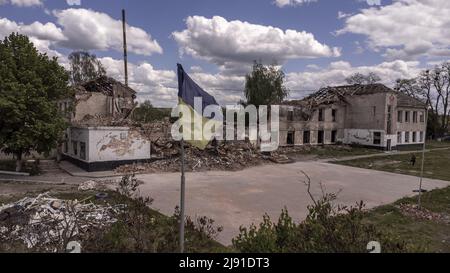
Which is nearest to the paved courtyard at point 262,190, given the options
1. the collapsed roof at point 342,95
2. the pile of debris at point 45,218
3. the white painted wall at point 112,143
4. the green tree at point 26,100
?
the pile of debris at point 45,218

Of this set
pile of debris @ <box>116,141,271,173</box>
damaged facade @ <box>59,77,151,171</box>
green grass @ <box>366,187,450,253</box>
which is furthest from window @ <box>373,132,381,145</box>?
damaged facade @ <box>59,77,151,171</box>

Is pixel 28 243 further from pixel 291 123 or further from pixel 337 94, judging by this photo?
pixel 337 94

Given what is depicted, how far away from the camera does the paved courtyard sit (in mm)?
13359

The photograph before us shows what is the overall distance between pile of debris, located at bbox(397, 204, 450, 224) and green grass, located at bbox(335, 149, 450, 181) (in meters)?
10.1

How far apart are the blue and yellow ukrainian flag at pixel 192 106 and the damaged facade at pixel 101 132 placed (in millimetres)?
17600

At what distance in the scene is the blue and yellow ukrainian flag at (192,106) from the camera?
19.6 ft

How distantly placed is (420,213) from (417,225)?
1.71 m

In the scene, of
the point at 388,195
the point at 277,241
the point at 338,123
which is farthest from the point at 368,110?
the point at 277,241

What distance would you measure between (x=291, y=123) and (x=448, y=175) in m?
14.8

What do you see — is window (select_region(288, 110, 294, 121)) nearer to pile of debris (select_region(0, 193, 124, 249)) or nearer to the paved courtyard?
the paved courtyard

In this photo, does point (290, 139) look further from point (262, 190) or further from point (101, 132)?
point (101, 132)

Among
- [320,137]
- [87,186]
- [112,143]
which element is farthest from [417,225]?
[320,137]

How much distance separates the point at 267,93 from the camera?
4647cm

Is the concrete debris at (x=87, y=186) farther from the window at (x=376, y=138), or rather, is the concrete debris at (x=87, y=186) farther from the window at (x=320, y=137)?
the window at (x=376, y=138)
